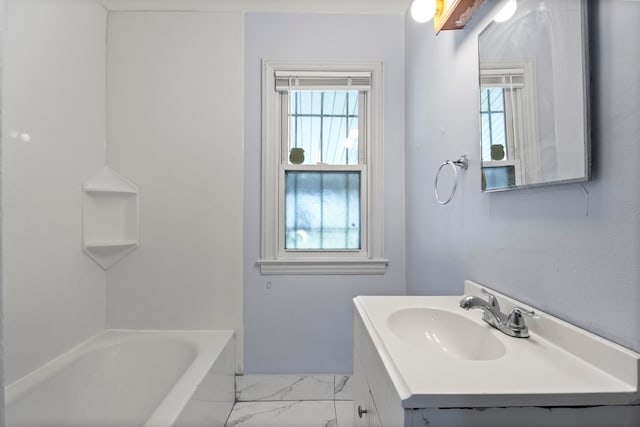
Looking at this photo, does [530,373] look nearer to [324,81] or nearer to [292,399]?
[292,399]

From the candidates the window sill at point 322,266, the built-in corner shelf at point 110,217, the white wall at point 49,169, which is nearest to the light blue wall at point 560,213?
the window sill at point 322,266

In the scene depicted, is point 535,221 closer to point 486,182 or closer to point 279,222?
point 486,182

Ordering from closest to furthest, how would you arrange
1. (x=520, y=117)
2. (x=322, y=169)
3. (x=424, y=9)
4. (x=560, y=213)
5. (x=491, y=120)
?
(x=560, y=213) < (x=520, y=117) < (x=491, y=120) < (x=424, y=9) < (x=322, y=169)

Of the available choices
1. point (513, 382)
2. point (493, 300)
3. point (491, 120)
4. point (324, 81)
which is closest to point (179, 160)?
point (324, 81)

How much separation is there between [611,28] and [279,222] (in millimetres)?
1595

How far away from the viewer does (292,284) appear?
1895 mm

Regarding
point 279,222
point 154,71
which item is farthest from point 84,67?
point 279,222

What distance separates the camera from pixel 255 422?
164 centimetres

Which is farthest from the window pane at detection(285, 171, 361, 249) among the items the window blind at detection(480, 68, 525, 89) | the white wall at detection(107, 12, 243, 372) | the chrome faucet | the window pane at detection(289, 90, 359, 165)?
the chrome faucet

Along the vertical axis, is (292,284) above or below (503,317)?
below

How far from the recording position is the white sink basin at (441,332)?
0.94 m

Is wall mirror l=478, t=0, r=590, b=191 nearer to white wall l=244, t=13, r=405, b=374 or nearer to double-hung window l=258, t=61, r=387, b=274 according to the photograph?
double-hung window l=258, t=61, r=387, b=274

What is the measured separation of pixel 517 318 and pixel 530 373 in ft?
0.73

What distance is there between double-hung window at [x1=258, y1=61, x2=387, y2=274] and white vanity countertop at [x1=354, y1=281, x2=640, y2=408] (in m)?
1.11
